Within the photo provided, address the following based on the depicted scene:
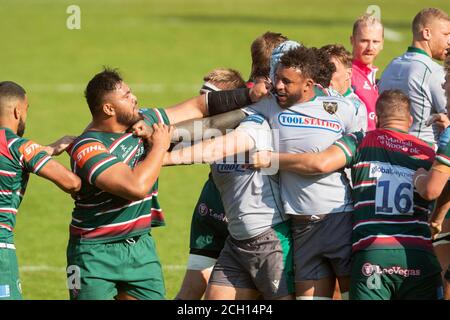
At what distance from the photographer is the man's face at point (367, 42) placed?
32.3ft

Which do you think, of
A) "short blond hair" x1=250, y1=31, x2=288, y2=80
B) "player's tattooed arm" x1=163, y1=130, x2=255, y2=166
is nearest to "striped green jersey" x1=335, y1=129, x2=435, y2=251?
"player's tattooed arm" x1=163, y1=130, x2=255, y2=166

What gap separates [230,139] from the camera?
24.0ft

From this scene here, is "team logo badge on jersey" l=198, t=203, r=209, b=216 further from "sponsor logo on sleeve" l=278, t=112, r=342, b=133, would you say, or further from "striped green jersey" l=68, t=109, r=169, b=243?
"sponsor logo on sleeve" l=278, t=112, r=342, b=133

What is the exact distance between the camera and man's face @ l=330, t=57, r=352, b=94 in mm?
8453

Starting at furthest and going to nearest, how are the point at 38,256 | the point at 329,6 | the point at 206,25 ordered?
the point at 329,6 → the point at 206,25 → the point at 38,256

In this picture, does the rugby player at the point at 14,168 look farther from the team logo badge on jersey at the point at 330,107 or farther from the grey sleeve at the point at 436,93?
the grey sleeve at the point at 436,93

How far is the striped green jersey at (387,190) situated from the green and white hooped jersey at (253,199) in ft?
1.97

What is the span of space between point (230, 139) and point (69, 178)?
1.21m

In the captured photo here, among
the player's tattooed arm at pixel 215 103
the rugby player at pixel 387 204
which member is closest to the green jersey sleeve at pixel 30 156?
the player's tattooed arm at pixel 215 103

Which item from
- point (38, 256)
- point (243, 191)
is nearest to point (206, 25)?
point (38, 256)

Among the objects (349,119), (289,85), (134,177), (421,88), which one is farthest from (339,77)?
(134,177)

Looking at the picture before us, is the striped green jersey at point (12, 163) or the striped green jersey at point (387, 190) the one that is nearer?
the striped green jersey at point (387, 190)

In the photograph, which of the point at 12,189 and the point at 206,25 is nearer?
the point at 12,189

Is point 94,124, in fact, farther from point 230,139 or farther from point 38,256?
point 38,256
